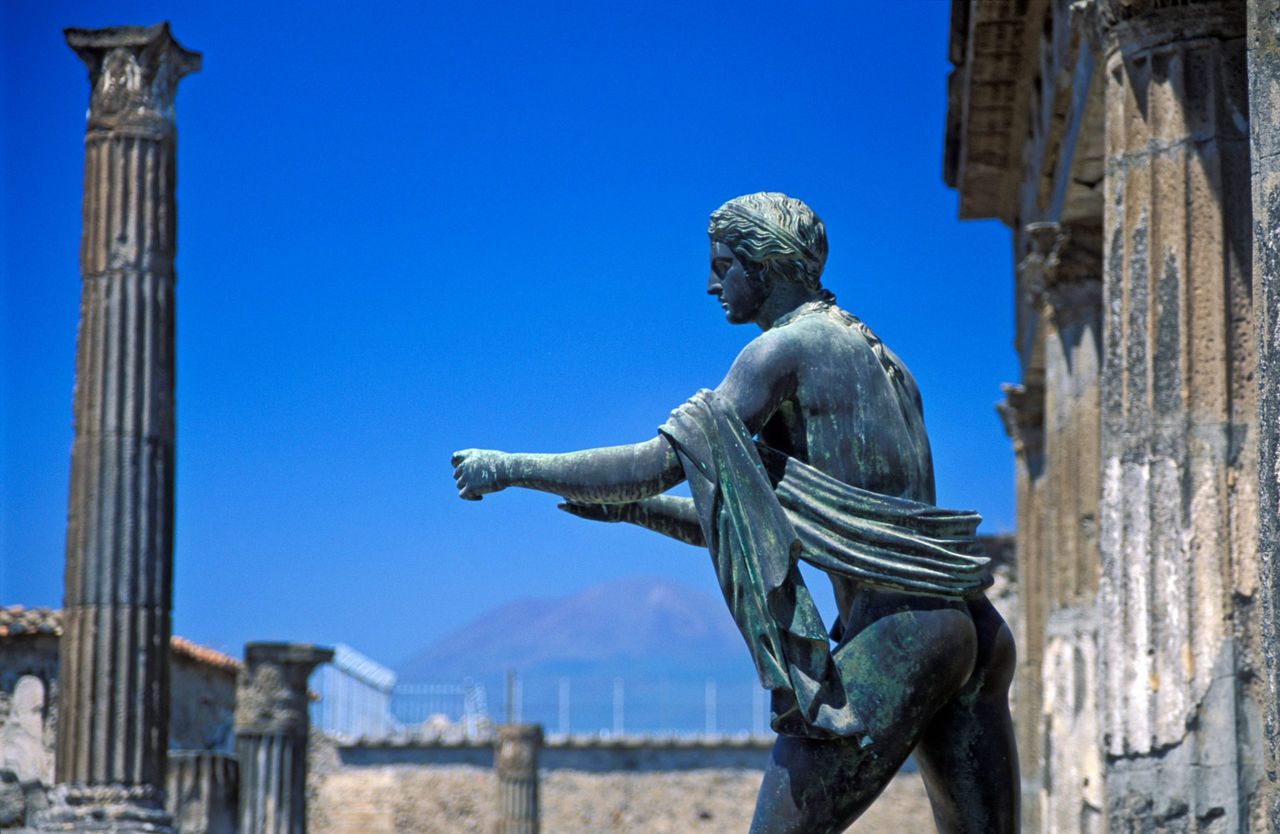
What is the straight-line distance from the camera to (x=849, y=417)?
15.1ft

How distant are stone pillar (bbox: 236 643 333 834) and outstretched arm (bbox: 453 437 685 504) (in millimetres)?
15794

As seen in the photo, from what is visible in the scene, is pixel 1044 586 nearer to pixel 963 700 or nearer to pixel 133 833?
pixel 133 833

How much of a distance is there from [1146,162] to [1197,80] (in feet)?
1.29

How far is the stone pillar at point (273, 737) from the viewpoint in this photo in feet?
65.9

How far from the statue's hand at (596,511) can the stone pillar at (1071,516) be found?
8.43 meters

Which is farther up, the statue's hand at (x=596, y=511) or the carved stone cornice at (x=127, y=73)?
the carved stone cornice at (x=127, y=73)

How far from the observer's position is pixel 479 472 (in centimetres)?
475

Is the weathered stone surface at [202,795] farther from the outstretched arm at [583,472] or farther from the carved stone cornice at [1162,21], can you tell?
the outstretched arm at [583,472]

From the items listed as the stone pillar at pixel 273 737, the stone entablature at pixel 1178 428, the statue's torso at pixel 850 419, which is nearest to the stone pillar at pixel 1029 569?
the stone pillar at pixel 273 737

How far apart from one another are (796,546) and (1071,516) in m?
10.0

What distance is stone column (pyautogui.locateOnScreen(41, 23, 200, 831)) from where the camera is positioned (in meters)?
14.4

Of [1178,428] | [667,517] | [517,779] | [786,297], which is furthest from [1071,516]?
[517,779]

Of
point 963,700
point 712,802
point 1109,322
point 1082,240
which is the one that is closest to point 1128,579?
point 1109,322

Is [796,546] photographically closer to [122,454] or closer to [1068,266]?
[1068,266]
